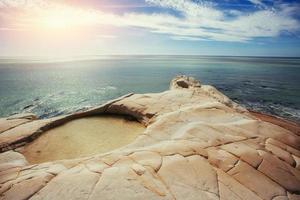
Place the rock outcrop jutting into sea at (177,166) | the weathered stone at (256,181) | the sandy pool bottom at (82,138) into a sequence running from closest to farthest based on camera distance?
the rock outcrop jutting into sea at (177,166) → the weathered stone at (256,181) → the sandy pool bottom at (82,138)

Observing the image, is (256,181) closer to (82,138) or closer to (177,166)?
(177,166)

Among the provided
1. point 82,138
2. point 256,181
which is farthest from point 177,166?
point 82,138

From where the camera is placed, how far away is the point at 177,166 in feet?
19.4

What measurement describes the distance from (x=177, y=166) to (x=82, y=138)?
5.10 metres

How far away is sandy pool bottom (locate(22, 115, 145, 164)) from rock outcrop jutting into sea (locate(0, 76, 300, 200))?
2.01ft

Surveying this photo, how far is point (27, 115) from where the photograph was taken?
1205 centimetres

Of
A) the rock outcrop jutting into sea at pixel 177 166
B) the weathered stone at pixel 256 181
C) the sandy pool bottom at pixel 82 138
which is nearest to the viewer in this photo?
the rock outcrop jutting into sea at pixel 177 166

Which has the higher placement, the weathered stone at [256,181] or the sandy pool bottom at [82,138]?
the weathered stone at [256,181]

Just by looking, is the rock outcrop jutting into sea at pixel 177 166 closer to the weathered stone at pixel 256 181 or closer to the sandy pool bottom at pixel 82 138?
the weathered stone at pixel 256 181

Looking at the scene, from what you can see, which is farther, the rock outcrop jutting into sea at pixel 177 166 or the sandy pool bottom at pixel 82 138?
the sandy pool bottom at pixel 82 138

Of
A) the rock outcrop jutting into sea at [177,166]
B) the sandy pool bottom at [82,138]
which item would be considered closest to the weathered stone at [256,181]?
the rock outcrop jutting into sea at [177,166]

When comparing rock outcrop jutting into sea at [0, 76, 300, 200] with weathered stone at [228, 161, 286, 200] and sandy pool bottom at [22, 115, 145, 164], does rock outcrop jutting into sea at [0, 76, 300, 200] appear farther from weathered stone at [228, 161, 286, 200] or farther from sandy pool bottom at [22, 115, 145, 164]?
sandy pool bottom at [22, 115, 145, 164]

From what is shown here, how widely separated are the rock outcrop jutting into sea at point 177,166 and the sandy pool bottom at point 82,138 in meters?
0.61

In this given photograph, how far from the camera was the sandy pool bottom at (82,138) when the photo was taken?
26.9 feet
